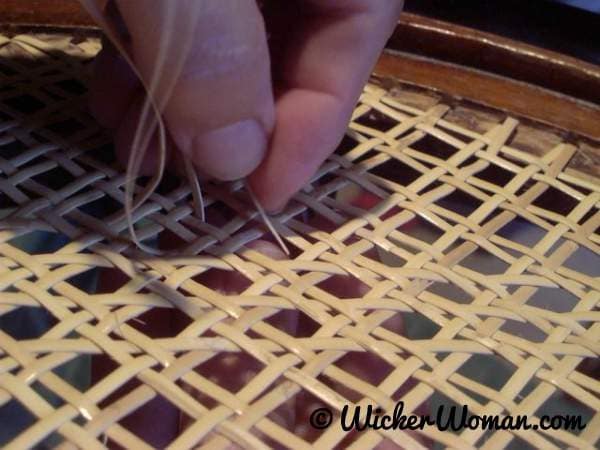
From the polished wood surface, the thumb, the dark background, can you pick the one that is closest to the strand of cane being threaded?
the thumb

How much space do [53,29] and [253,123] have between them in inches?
9.6

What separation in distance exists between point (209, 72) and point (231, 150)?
0.17 ft

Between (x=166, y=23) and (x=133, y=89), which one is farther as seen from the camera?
(x=133, y=89)

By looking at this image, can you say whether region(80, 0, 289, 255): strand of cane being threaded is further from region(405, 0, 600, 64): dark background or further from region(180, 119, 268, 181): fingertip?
region(405, 0, 600, 64): dark background

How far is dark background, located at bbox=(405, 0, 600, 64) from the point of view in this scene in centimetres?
68

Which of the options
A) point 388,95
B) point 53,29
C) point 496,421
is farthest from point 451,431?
point 53,29

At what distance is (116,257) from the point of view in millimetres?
362

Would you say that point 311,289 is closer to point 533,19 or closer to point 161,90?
point 161,90

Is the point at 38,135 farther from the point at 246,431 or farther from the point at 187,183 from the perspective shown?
the point at 246,431

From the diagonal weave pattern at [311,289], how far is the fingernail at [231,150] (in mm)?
30

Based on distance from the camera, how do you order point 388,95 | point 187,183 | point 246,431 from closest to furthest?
point 246,431 < point 187,183 < point 388,95

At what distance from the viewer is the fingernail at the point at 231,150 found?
0.36 m

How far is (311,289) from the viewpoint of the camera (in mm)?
365

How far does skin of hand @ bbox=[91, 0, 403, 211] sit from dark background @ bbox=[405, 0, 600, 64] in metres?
0.33
